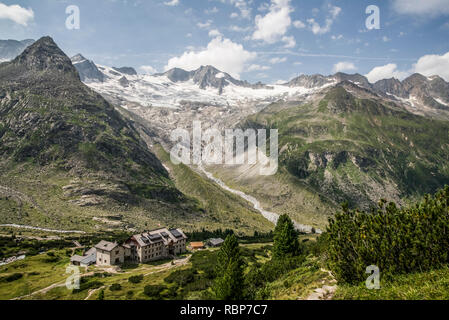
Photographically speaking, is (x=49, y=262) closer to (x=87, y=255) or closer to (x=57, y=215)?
(x=87, y=255)

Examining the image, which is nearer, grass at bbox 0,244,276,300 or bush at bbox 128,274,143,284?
grass at bbox 0,244,276,300

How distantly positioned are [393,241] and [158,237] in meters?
86.1

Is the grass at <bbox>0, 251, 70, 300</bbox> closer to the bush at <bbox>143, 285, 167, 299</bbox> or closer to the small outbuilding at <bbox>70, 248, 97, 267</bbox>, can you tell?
the small outbuilding at <bbox>70, 248, 97, 267</bbox>

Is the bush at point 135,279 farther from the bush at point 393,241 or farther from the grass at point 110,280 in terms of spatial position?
the bush at point 393,241

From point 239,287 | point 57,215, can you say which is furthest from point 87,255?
point 57,215

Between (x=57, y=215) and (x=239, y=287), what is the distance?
183 metres

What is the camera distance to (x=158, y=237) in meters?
105

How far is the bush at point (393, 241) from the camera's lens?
3450 cm

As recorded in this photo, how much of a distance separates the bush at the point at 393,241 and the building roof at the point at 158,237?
247ft

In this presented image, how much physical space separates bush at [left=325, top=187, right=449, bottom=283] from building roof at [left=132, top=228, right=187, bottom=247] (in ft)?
247

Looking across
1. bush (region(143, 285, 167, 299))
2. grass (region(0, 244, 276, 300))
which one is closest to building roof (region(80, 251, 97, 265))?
grass (region(0, 244, 276, 300))

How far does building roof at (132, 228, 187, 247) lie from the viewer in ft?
326
